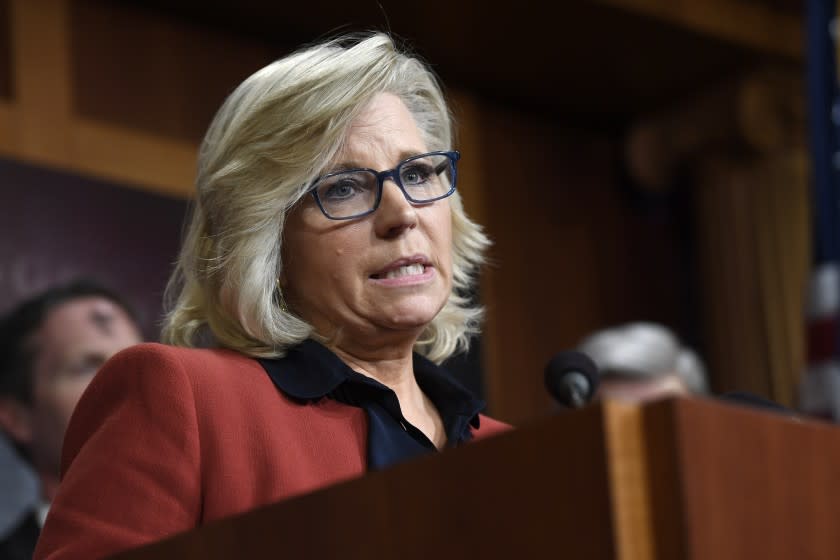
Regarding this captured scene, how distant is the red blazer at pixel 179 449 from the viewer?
171 cm

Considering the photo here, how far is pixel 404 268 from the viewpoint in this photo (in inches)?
82.6

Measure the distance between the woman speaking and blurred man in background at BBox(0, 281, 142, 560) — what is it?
6.40 feet

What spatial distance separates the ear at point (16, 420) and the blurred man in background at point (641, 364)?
1.68 meters

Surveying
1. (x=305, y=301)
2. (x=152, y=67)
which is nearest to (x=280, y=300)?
(x=305, y=301)

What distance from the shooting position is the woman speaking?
5.96 feet

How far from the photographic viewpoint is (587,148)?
6102 millimetres

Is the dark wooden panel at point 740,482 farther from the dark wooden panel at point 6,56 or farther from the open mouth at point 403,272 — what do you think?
the dark wooden panel at point 6,56

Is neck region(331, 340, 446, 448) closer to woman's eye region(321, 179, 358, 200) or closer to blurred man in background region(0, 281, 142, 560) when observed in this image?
woman's eye region(321, 179, 358, 200)

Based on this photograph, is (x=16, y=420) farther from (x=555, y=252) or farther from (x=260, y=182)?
(x=555, y=252)

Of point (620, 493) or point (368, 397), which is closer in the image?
point (620, 493)

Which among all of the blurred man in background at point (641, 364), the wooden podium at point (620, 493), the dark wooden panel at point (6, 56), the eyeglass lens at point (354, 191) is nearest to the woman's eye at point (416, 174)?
the eyeglass lens at point (354, 191)

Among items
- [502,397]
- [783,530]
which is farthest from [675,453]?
[502,397]

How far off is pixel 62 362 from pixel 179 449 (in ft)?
8.51

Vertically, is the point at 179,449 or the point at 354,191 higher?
the point at 354,191
